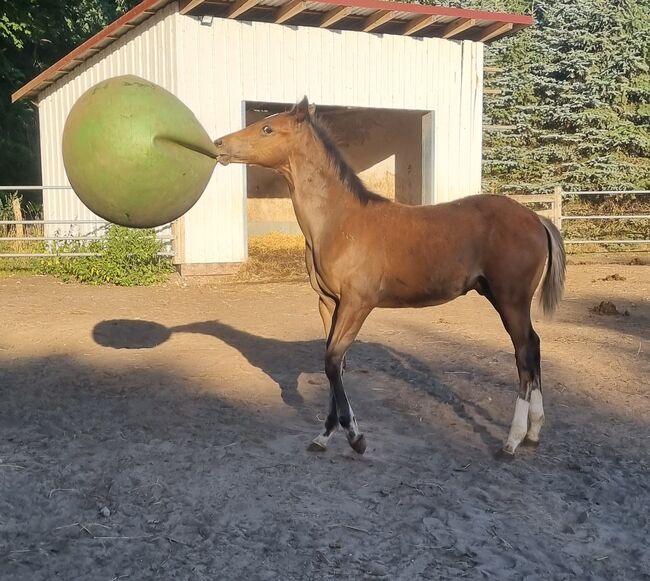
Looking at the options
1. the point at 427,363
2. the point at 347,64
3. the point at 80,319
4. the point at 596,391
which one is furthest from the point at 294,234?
the point at 596,391

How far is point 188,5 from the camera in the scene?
1111 cm

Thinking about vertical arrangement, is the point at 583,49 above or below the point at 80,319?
above

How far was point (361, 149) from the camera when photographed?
716 inches

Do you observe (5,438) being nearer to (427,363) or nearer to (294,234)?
(427,363)

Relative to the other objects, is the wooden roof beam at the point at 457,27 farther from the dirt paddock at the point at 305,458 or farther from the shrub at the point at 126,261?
the dirt paddock at the point at 305,458

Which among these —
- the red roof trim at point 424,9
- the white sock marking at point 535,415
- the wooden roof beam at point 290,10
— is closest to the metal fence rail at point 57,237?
the wooden roof beam at point 290,10

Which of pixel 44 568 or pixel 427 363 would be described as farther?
pixel 427 363

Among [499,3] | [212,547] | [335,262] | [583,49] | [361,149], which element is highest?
[499,3]

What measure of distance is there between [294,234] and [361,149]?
2.71 metres

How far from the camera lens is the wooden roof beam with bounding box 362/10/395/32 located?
12.1 m

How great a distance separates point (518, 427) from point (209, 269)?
8.15 metres

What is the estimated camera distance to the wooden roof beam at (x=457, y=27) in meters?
12.7

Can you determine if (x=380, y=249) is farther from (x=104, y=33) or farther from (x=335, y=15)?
(x=104, y=33)

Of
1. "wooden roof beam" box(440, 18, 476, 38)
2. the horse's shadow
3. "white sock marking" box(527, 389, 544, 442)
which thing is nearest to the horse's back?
"white sock marking" box(527, 389, 544, 442)
